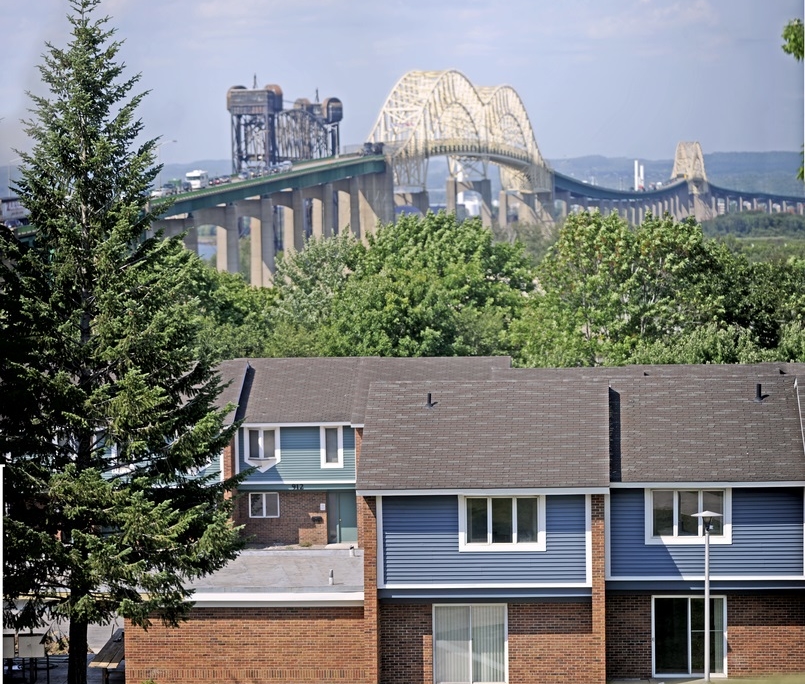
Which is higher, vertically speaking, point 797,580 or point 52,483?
point 52,483

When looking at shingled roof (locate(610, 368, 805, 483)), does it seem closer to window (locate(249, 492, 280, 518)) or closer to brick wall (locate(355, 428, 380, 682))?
brick wall (locate(355, 428, 380, 682))

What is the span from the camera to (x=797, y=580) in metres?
27.7

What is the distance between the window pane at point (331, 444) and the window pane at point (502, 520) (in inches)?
678

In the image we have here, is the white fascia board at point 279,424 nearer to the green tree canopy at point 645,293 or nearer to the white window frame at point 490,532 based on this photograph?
the green tree canopy at point 645,293

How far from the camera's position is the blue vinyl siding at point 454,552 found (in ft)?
90.3

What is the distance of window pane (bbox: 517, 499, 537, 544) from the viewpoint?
27.7 meters

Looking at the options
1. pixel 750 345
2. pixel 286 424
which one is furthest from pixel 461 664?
pixel 750 345

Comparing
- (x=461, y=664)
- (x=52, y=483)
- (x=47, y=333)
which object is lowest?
(x=461, y=664)

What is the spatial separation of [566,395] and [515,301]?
41.8 meters

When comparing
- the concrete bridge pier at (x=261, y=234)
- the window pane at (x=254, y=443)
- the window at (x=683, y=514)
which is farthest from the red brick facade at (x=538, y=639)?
the concrete bridge pier at (x=261, y=234)

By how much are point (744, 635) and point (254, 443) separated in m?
20.3

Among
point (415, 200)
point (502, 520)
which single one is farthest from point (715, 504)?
point (415, 200)

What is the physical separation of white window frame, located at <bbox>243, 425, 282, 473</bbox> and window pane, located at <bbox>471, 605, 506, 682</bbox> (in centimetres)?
1753

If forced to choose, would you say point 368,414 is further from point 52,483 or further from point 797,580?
point 797,580
